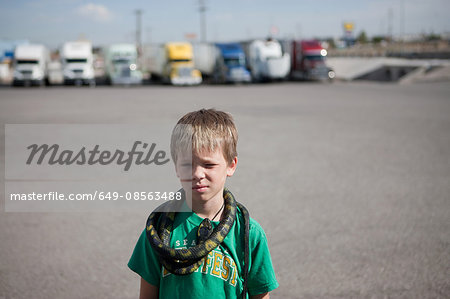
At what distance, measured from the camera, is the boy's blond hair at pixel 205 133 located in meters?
2.05

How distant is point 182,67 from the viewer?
36031mm

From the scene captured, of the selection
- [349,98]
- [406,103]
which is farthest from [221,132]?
[349,98]

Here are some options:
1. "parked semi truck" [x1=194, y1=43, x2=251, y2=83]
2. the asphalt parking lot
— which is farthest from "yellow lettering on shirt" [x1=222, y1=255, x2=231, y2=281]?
"parked semi truck" [x1=194, y1=43, x2=251, y2=83]

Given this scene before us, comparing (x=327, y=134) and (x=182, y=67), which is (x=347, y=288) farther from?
(x=182, y=67)

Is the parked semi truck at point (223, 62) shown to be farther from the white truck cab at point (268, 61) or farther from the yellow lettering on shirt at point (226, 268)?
the yellow lettering on shirt at point (226, 268)

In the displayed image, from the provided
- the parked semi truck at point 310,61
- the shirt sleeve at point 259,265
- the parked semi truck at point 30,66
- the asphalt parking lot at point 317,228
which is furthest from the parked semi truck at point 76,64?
the shirt sleeve at point 259,265

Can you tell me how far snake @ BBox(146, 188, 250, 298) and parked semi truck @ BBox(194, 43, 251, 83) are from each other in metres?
34.4

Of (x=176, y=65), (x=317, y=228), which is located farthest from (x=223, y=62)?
(x=317, y=228)

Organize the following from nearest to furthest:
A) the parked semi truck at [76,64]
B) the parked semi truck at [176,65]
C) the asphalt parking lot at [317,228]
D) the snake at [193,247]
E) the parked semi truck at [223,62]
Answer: the snake at [193,247] < the asphalt parking lot at [317,228] < the parked semi truck at [176,65] < the parked semi truck at [223,62] < the parked semi truck at [76,64]

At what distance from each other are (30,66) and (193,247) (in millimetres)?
37469

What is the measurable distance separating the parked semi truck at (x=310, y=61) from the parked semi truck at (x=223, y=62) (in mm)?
4520

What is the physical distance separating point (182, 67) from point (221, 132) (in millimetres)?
34611

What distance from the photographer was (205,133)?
2059mm

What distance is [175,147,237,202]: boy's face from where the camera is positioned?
206 cm
